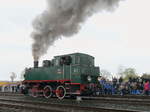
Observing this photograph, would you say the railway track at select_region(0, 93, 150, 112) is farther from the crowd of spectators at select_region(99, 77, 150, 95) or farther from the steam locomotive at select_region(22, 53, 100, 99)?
the crowd of spectators at select_region(99, 77, 150, 95)

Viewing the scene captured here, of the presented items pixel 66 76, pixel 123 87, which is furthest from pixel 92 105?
pixel 123 87

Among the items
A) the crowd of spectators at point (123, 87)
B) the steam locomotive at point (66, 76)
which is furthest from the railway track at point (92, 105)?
the crowd of spectators at point (123, 87)

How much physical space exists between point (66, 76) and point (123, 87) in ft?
17.5

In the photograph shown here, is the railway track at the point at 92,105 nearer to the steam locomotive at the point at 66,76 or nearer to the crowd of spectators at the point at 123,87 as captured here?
the steam locomotive at the point at 66,76

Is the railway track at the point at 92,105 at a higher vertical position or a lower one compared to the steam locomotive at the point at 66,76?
lower

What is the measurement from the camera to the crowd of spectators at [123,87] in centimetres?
1802

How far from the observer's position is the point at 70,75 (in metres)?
15.5

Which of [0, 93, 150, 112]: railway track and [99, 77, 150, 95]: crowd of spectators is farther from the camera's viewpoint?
[99, 77, 150, 95]: crowd of spectators

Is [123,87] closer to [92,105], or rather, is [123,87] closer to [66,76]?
[66,76]

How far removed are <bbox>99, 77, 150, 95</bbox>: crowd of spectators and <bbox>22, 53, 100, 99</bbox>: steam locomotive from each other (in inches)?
90.5

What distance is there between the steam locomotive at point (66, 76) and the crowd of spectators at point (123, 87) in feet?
7.54

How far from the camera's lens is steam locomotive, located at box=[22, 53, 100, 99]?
50.3ft

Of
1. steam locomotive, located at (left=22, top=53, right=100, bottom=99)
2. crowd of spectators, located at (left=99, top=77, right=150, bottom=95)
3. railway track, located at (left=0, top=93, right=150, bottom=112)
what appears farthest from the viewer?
crowd of spectators, located at (left=99, top=77, right=150, bottom=95)

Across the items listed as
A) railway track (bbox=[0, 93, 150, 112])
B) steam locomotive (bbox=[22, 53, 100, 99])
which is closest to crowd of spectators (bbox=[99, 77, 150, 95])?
steam locomotive (bbox=[22, 53, 100, 99])
